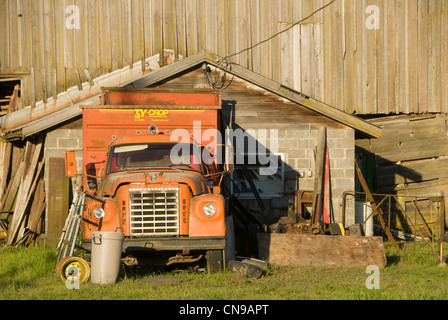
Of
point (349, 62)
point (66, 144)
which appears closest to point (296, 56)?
point (349, 62)

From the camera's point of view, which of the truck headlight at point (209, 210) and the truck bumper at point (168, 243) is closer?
the truck bumper at point (168, 243)

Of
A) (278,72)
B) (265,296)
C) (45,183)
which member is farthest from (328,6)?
(265,296)

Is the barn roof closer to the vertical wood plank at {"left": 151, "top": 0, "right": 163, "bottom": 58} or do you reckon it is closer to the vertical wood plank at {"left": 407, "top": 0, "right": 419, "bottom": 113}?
the vertical wood plank at {"left": 151, "top": 0, "right": 163, "bottom": 58}

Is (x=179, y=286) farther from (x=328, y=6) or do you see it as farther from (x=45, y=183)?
(x=328, y=6)

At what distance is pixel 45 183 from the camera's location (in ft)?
48.4

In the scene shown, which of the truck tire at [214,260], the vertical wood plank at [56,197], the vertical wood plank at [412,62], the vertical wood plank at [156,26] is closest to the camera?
the truck tire at [214,260]

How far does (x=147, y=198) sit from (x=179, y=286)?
1594 mm

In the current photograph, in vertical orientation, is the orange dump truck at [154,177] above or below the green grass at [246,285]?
above

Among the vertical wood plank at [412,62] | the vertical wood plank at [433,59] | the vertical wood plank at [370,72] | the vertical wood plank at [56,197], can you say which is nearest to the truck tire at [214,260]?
the vertical wood plank at [56,197]

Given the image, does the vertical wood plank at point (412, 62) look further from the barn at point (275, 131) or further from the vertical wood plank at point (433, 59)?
the barn at point (275, 131)

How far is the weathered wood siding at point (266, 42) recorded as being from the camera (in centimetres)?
1894

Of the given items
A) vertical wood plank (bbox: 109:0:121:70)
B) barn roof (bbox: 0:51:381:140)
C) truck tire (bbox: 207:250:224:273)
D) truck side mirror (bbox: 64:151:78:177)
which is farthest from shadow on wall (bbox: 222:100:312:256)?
vertical wood plank (bbox: 109:0:121:70)

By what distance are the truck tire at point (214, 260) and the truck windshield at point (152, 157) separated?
157cm

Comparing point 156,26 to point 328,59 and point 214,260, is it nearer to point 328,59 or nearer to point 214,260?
point 328,59
